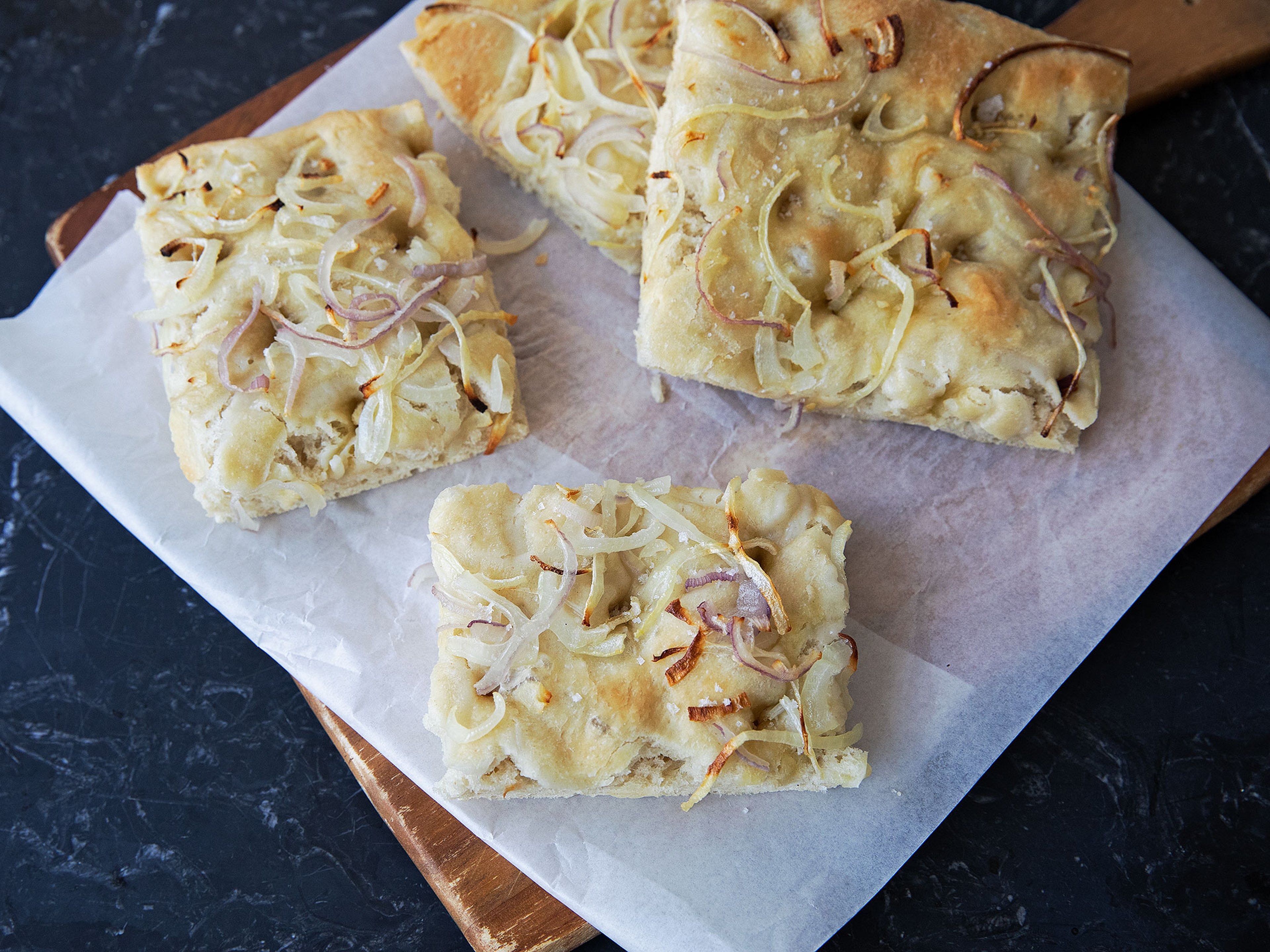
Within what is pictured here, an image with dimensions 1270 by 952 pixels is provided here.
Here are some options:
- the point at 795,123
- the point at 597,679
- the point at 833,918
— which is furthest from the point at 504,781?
the point at 795,123

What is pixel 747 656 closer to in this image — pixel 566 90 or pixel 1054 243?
pixel 1054 243

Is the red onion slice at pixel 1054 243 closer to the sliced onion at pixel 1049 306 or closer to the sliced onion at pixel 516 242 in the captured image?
the sliced onion at pixel 1049 306

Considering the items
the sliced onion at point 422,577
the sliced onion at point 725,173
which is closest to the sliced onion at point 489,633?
the sliced onion at point 422,577

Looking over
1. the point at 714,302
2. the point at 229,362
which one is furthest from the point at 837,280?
the point at 229,362

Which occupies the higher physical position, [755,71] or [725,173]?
[755,71]

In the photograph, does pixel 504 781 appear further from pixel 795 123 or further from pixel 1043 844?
pixel 795 123

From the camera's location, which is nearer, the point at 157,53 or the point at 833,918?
the point at 833,918

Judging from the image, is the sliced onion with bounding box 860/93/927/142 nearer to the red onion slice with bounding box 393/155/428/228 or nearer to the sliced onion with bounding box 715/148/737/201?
the sliced onion with bounding box 715/148/737/201
